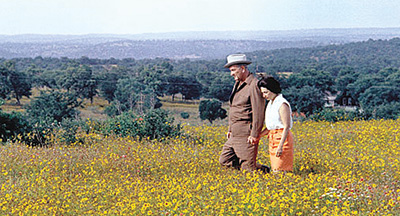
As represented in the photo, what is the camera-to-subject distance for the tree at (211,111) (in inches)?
3029

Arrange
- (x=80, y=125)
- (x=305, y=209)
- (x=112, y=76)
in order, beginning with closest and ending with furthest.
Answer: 1. (x=305, y=209)
2. (x=80, y=125)
3. (x=112, y=76)

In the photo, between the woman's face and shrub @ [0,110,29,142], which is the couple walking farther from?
shrub @ [0,110,29,142]

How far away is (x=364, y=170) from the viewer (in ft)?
24.8

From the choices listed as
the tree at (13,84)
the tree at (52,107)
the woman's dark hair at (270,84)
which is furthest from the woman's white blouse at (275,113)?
the tree at (13,84)

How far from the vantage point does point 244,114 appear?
6523 millimetres

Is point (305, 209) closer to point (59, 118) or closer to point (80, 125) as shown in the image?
point (80, 125)

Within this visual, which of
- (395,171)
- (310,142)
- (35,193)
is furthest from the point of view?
(310,142)

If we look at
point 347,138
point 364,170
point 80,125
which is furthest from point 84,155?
point 347,138

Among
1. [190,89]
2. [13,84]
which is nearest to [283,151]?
[13,84]

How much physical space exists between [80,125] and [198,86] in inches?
3572

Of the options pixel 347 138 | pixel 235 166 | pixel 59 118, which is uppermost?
pixel 235 166

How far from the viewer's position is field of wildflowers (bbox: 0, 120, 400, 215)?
4.89m

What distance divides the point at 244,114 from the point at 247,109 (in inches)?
3.5

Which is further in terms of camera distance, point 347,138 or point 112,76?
point 112,76
